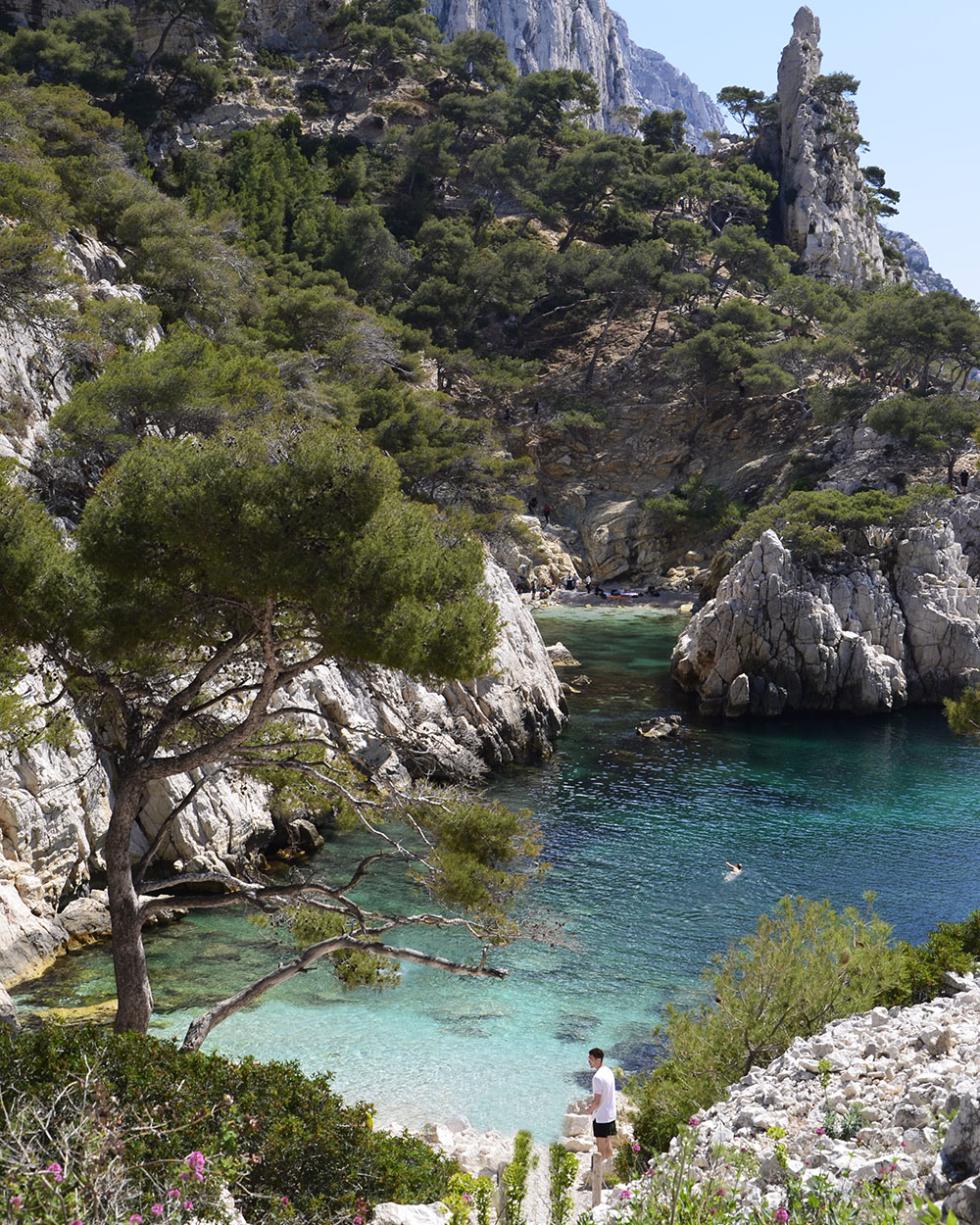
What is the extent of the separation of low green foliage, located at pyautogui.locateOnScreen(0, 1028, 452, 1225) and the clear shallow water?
4.37m

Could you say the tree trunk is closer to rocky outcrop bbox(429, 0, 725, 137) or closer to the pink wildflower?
the pink wildflower

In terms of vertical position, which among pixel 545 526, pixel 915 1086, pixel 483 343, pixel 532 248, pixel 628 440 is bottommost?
pixel 915 1086

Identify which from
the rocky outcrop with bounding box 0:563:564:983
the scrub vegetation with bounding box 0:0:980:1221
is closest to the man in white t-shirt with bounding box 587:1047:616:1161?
the scrub vegetation with bounding box 0:0:980:1221

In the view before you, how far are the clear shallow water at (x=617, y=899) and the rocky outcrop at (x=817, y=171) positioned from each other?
160ft

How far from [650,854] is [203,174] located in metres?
48.4

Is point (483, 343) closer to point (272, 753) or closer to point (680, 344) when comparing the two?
point (680, 344)

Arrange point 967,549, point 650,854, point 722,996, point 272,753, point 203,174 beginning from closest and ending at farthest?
point 722,996 → point 272,753 → point 650,854 → point 967,549 → point 203,174

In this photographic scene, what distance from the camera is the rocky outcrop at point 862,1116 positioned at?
5.40 metres

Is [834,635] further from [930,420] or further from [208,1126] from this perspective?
[208,1126]

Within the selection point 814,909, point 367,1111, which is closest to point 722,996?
point 814,909

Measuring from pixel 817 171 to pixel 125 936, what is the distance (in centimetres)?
7823

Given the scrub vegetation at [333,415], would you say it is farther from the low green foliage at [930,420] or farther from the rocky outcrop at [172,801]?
the rocky outcrop at [172,801]

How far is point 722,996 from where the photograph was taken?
33.9 feet

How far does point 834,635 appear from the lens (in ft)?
116
